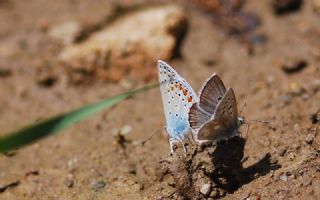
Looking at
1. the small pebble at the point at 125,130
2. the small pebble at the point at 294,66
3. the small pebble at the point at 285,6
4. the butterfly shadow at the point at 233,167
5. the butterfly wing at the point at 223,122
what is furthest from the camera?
the small pebble at the point at 285,6

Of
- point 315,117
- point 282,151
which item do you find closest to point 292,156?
point 282,151

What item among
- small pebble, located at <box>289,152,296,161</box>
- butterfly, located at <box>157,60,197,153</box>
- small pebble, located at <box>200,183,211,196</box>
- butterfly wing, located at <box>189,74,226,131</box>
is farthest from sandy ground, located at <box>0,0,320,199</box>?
butterfly wing, located at <box>189,74,226,131</box>

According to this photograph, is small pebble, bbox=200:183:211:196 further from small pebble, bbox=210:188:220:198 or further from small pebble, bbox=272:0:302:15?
small pebble, bbox=272:0:302:15

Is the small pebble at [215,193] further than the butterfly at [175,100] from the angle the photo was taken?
No

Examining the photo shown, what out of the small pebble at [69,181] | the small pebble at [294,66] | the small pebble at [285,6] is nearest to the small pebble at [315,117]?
the small pebble at [294,66]

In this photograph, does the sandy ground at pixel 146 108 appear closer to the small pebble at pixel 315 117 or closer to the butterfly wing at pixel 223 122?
the small pebble at pixel 315 117
